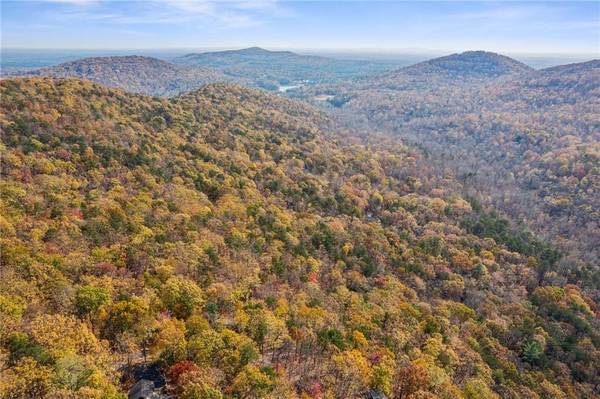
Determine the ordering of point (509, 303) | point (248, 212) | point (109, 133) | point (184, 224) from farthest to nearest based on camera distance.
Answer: point (109, 133), point (248, 212), point (509, 303), point (184, 224)

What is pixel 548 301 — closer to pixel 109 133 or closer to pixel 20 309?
pixel 20 309

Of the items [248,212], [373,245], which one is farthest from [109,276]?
[373,245]

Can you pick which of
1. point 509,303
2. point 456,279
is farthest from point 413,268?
point 509,303

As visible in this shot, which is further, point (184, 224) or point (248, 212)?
point (248, 212)

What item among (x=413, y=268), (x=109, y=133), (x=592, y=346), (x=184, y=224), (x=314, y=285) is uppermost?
(x=109, y=133)

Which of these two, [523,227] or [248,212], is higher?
[248,212]

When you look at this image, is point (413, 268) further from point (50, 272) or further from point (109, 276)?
point (50, 272)

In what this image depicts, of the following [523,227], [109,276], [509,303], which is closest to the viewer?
[109,276]
